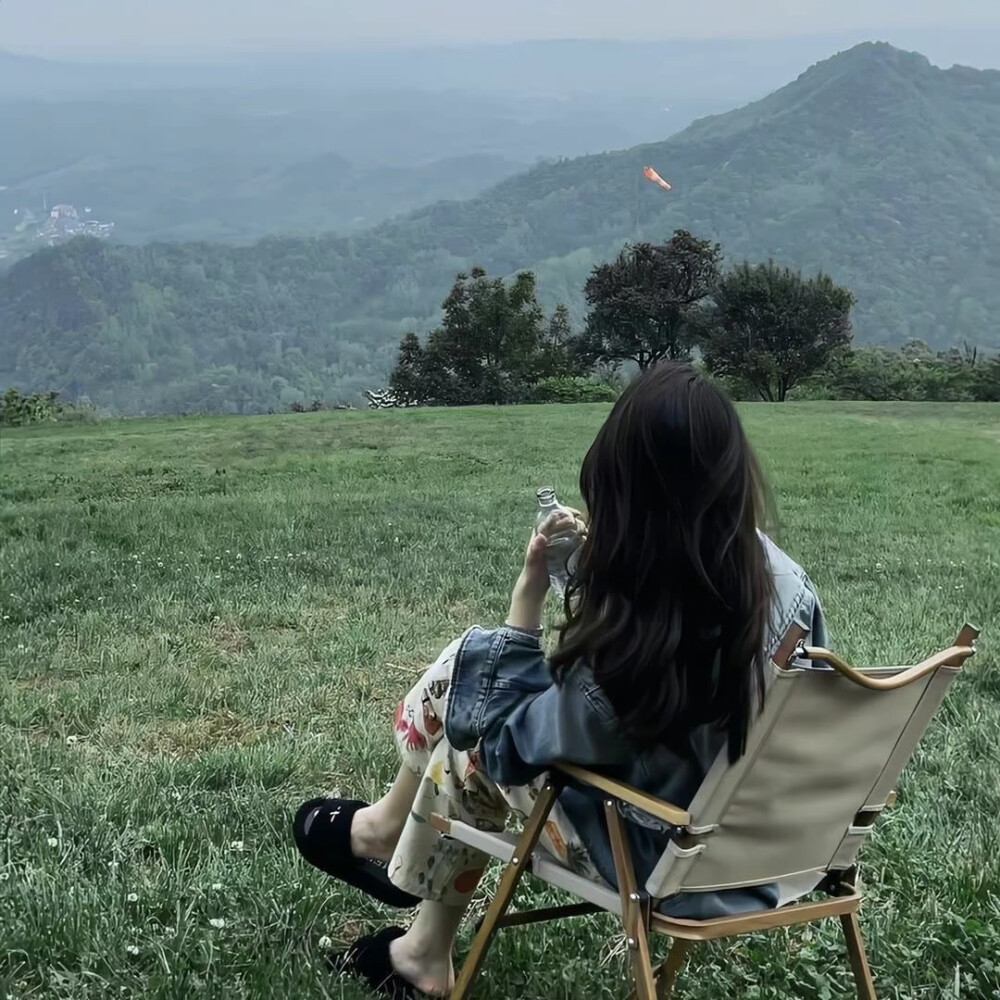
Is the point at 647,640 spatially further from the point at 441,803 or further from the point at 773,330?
the point at 773,330

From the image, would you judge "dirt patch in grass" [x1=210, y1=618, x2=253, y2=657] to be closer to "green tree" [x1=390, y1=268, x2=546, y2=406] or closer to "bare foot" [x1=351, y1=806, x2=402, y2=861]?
"bare foot" [x1=351, y1=806, x2=402, y2=861]

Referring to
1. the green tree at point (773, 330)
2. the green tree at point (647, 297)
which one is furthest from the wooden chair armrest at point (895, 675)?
the green tree at point (647, 297)

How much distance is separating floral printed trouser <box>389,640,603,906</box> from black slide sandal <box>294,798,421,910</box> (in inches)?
7.0

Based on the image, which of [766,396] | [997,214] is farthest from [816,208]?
[766,396]

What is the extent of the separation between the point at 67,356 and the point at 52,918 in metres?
78.5

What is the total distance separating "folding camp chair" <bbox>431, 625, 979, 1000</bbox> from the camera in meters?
1.68

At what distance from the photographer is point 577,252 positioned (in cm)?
Answer: 6234

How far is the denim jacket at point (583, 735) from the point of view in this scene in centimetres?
182

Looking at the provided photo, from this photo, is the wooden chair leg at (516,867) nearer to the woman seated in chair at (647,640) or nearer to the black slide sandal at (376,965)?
the woman seated in chair at (647,640)

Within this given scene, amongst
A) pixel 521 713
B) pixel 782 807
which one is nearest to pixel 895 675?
Answer: pixel 782 807

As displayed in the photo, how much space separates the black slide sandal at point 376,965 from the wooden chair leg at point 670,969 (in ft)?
1.71

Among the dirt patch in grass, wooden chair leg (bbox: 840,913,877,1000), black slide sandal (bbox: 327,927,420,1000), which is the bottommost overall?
the dirt patch in grass

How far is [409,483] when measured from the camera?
35.7 feet

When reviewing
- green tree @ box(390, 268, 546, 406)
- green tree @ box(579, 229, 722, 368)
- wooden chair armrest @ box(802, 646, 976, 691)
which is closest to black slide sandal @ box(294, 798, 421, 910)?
wooden chair armrest @ box(802, 646, 976, 691)
